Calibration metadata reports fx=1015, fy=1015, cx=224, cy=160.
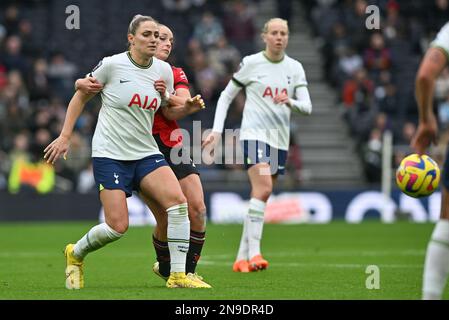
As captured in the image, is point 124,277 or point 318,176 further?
point 318,176

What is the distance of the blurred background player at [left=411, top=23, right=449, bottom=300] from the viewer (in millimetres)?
6555

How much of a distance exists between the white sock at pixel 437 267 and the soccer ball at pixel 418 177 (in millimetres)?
780

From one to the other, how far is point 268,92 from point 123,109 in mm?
3329

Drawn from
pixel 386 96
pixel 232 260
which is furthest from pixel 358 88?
pixel 232 260

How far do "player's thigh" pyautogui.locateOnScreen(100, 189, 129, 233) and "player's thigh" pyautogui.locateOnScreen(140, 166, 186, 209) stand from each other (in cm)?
26

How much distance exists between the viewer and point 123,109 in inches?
363

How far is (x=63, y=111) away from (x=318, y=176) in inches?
272

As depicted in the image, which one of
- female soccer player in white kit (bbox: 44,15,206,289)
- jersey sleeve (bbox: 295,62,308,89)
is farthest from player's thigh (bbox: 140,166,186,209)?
jersey sleeve (bbox: 295,62,308,89)

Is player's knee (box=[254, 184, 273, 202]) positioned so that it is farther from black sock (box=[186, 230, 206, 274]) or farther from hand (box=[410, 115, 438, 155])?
hand (box=[410, 115, 438, 155])

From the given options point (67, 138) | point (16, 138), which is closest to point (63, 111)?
point (16, 138)

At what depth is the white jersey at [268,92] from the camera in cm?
1216

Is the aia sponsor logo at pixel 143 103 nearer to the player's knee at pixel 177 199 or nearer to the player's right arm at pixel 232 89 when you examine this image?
the player's knee at pixel 177 199

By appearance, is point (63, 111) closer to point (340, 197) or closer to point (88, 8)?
point (88, 8)

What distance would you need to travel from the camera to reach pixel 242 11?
28.8 m
